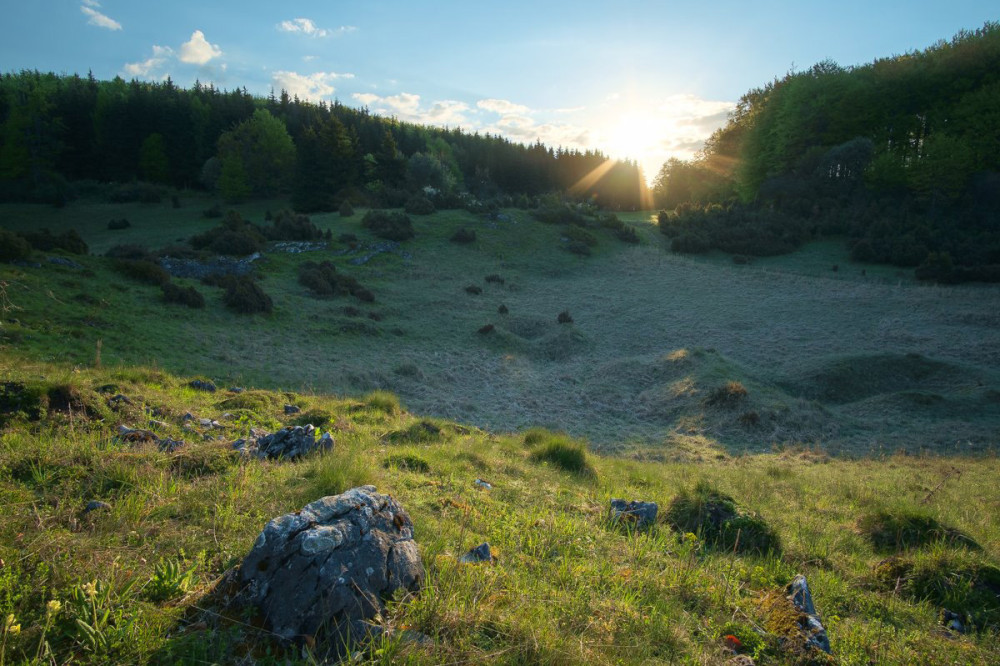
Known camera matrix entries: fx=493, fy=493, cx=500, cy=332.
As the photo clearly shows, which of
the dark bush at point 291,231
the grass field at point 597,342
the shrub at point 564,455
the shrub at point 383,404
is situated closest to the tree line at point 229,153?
the dark bush at point 291,231

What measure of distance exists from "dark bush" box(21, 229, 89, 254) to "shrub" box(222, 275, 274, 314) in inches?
234

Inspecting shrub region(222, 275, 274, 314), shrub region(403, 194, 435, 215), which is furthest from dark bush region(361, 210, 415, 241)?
shrub region(222, 275, 274, 314)

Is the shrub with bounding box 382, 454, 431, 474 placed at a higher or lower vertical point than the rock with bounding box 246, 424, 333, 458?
lower

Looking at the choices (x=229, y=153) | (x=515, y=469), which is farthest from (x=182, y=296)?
(x=229, y=153)

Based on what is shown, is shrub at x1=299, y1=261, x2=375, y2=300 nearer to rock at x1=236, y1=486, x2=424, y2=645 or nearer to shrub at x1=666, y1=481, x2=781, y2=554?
shrub at x1=666, y1=481, x2=781, y2=554

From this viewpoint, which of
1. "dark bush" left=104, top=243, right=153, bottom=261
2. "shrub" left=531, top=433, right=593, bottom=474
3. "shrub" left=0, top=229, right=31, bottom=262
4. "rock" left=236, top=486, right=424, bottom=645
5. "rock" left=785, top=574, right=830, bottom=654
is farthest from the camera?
"dark bush" left=104, top=243, right=153, bottom=261

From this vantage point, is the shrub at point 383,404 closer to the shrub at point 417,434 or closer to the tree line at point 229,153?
the shrub at point 417,434

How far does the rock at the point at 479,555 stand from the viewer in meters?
3.76

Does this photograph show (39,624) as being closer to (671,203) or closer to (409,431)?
→ (409,431)

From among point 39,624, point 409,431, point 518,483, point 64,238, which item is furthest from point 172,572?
point 64,238

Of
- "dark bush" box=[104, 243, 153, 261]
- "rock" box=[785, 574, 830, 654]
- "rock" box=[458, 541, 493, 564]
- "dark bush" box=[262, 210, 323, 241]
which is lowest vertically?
"rock" box=[785, 574, 830, 654]

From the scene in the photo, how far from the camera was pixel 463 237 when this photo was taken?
120 feet

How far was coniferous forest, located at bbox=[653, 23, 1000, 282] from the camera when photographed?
3647 centimetres

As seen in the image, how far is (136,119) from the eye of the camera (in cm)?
5869
